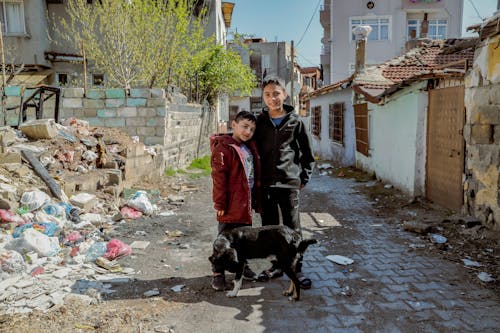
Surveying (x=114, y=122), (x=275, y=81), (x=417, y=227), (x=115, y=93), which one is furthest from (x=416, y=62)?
(x=275, y=81)

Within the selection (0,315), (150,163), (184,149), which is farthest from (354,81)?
(0,315)

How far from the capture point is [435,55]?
39.0 ft

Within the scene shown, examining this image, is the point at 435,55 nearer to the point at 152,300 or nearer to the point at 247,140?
the point at 247,140

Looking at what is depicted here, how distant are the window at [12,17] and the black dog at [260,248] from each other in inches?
646

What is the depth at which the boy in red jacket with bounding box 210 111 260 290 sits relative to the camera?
135 inches

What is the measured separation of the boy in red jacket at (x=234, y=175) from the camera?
3.43 m

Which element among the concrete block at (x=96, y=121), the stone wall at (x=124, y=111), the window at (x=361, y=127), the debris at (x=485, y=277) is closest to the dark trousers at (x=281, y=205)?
the debris at (x=485, y=277)

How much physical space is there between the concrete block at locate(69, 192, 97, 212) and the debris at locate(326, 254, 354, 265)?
3678mm

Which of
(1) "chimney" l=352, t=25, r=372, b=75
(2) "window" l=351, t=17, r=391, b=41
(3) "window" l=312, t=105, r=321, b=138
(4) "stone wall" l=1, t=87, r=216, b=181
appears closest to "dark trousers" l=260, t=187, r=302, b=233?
(4) "stone wall" l=1, t=87, r=216, b=181

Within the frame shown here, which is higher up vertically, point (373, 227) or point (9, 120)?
point (9, 120)

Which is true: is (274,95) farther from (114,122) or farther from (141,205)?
(114,122)

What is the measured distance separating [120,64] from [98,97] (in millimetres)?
1947

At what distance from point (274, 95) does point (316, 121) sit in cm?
1501

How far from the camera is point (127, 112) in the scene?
30.7ft
